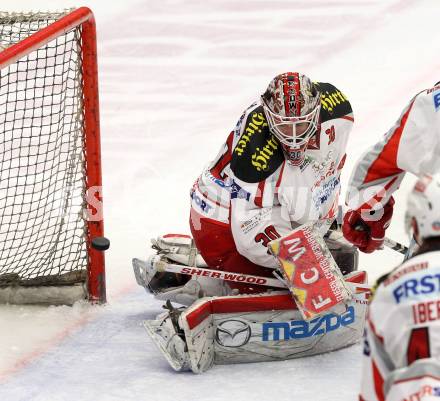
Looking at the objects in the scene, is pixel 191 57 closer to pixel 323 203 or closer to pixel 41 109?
pixel 41 109

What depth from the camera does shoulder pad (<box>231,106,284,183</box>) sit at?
371cm

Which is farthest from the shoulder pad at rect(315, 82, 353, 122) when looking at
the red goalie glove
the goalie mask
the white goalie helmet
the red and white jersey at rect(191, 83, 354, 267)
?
the white goalie helmet

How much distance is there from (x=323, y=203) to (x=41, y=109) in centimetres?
163

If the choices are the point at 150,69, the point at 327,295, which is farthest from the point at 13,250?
the point at 150,69

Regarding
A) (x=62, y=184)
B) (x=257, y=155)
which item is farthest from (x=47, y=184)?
(x=257, y=155)

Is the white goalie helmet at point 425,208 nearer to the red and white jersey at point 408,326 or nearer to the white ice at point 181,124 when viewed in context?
the red and white jersey at point 408,326

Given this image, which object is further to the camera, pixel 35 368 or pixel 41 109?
pixel 41 109

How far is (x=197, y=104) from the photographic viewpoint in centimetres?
643

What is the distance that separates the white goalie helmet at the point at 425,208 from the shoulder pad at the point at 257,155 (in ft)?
5.33

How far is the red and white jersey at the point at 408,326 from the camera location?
6.50ft

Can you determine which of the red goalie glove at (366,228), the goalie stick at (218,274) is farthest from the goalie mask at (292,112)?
the goalie stick at (218,274)

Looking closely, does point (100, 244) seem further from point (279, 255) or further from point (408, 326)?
point (408, 326)

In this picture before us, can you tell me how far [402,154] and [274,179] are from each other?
0.59 m

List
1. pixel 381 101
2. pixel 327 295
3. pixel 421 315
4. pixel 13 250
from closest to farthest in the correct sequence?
pixel 421 315
pixel 327 295
pixel 13 250
pixel 381 101
